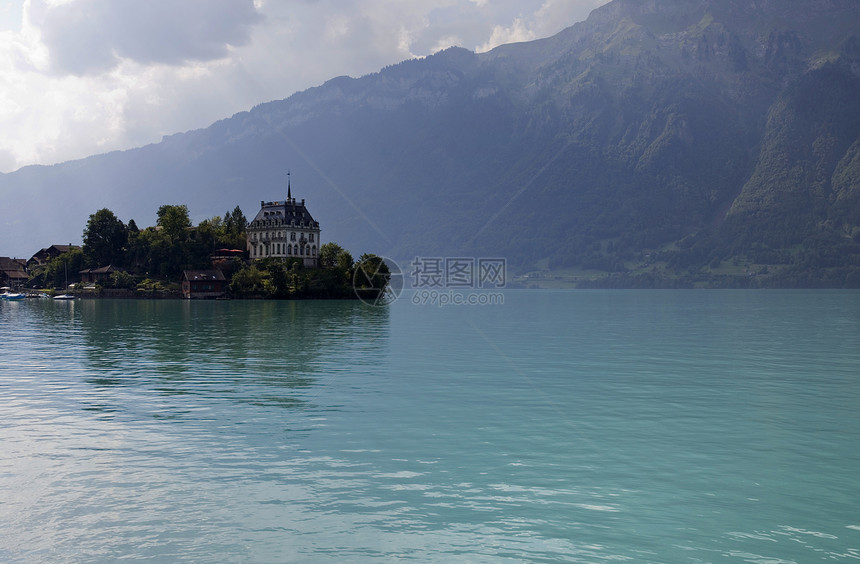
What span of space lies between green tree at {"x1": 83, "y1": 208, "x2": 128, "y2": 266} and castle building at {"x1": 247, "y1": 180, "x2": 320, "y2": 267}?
3504 cm

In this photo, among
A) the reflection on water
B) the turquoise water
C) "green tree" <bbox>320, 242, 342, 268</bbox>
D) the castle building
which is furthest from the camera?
the castle building

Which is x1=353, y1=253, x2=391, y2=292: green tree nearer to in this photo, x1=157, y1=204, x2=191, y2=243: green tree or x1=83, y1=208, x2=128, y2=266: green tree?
x1=157, y1=204, x2=191, y2=243: green tree

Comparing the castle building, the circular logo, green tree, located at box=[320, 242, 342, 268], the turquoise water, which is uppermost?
the castle building

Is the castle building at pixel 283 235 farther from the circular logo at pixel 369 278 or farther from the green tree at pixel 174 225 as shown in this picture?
the circular logo at pixel 369 278

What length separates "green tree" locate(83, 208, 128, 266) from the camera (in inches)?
7426

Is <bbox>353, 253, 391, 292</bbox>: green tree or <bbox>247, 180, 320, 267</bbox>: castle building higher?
<bbox>247, 180, 320, 267</bbox>: castle building

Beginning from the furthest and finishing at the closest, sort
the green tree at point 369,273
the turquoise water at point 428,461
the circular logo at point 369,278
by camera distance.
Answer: the circular logo at point 369,278 < the green tree at point 369,273 < the turquoise water at point 428,461

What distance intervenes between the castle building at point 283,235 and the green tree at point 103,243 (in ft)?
115

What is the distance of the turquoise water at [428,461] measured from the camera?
49.4 feet

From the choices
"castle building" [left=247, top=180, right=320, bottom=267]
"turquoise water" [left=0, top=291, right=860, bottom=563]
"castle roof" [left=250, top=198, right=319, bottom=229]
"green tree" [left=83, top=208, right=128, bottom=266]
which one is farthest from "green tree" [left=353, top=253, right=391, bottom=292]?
"turquoise water" [left=0, top=291, right=860, bottom=563]

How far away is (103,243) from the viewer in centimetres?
18875

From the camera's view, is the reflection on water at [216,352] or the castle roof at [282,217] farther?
the castle roof at [282,217]

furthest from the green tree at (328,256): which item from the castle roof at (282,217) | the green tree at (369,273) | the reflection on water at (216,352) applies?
the reflection on water at (216,352)

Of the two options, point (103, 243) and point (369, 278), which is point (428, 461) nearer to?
point (369, 278)
